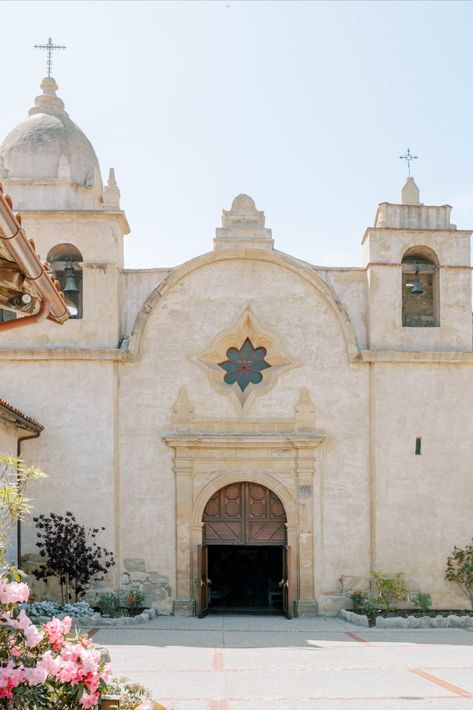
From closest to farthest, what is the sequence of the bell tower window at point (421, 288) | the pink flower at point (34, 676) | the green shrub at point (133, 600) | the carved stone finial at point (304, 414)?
the pink flower at point (34, 676), the green shrub at point (133, 600), the carved stone finial at point (304, 414), the bell tower window at point (421, 288)

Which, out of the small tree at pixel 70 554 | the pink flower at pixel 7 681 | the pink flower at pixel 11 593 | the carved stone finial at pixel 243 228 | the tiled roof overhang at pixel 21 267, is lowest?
the small tree at pixel 70 554

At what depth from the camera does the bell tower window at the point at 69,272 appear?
69.1ft

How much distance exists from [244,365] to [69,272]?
432 cm

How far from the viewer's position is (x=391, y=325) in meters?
Answer: 21.1

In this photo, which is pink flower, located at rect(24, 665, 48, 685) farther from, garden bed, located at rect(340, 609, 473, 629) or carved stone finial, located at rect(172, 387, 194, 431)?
carved stone finial, located at rect(172, 387, 194, 431)

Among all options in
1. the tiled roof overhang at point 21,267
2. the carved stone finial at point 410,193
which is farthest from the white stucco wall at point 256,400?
the tiled roof overhang at point 21,267

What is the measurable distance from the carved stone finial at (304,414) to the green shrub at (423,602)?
13.3 ft

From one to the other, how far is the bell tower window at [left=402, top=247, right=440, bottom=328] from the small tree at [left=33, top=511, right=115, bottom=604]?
8.61 meters

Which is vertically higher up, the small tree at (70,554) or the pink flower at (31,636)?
the pink flower at (31,636)

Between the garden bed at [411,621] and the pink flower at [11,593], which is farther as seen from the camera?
the garden bed at [411,621]

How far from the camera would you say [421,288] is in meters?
21.7

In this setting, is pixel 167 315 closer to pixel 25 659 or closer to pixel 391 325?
pixel 391 325

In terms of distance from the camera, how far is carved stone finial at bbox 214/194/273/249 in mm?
21141

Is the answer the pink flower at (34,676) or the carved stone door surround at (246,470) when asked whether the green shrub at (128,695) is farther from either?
the carved stone door surround at (246,470)
